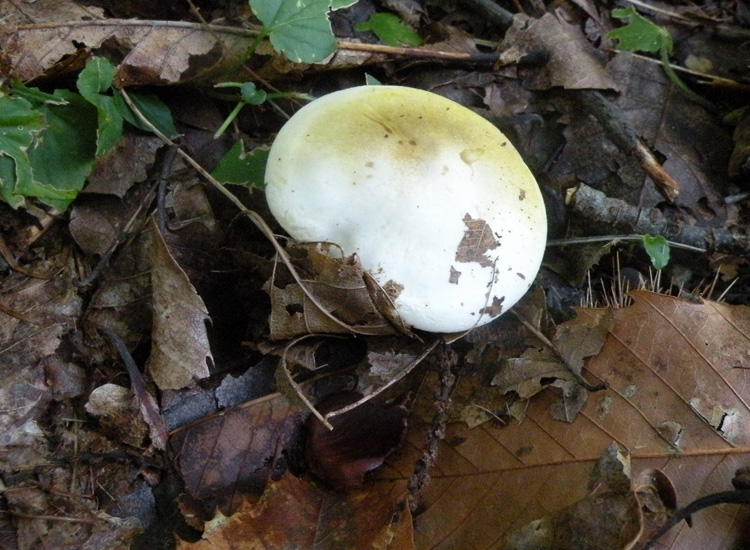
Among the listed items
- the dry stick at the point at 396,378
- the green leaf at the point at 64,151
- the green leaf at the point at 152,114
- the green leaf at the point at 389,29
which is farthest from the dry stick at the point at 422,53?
the dry stick at the point at 396,378

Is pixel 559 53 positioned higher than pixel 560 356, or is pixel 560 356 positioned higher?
pixel 559 53

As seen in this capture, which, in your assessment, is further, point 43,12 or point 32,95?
point 43,12

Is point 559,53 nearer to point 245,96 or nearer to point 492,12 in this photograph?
point 492,12

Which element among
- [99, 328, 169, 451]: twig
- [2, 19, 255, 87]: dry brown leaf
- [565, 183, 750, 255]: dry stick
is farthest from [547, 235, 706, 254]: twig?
[99, 328, 169, 451]: twig

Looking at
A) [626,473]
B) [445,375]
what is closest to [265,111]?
[445,375]

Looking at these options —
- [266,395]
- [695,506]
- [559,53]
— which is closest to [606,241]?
[559,53]

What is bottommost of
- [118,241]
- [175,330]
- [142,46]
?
[175,330]

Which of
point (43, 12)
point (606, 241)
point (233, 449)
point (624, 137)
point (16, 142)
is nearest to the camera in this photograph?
point (16, 142)

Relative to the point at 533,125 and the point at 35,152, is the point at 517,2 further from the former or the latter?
the point at 35,152
